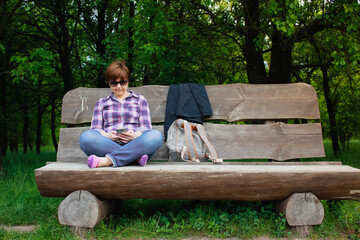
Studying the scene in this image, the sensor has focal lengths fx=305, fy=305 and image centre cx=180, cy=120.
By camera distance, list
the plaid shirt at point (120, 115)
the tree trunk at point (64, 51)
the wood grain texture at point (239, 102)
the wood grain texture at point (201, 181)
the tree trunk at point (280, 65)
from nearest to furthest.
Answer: the wood grain texture at point (201, 181) < the plaid shirt at point (120, 115) < the wood grain texture at point (239, 102) < the tree trunk at point (280, 65) < the tree trunk at point (64, 51)

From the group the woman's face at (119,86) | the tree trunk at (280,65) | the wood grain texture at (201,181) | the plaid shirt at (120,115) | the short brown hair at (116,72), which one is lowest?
the wood grain texture at (201,181)

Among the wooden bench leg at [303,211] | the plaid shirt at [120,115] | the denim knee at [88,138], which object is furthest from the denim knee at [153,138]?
the wooden bench leg at [303,211]

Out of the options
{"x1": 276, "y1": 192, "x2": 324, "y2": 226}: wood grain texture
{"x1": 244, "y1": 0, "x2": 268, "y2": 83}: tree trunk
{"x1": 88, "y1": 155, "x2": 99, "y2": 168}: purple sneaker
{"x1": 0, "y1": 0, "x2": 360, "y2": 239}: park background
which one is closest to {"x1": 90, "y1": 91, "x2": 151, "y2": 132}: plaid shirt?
{"x1": 88, "y1": 155, "x2": 99, "y2": 168}: purple sneaker

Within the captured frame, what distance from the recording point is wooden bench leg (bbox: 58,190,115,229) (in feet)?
8.63

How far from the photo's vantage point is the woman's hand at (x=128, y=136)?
9.71 ft

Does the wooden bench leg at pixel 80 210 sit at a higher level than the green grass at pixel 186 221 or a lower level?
higher

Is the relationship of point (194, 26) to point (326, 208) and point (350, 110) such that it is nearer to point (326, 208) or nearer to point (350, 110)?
point (326, 208)

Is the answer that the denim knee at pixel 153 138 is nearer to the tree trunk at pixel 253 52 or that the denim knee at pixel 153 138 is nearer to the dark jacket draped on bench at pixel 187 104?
the dark jacket draped on bench at pixel 187 104

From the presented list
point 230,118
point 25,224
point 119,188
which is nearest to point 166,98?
point 230,118

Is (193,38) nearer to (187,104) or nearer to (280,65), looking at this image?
(280,65)

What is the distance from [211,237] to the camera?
2.76 meters

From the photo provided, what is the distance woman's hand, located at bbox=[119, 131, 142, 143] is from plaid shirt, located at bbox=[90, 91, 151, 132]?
7.4 inches

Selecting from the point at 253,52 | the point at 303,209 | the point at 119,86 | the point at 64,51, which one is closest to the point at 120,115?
the point at 119,86

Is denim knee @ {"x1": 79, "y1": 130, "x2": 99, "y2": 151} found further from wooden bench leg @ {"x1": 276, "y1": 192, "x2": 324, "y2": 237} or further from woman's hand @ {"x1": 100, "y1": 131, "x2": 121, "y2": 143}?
wooden bench leg @ {"x1": 276, "y1": 192, "x2": 324, "y2": 237}
